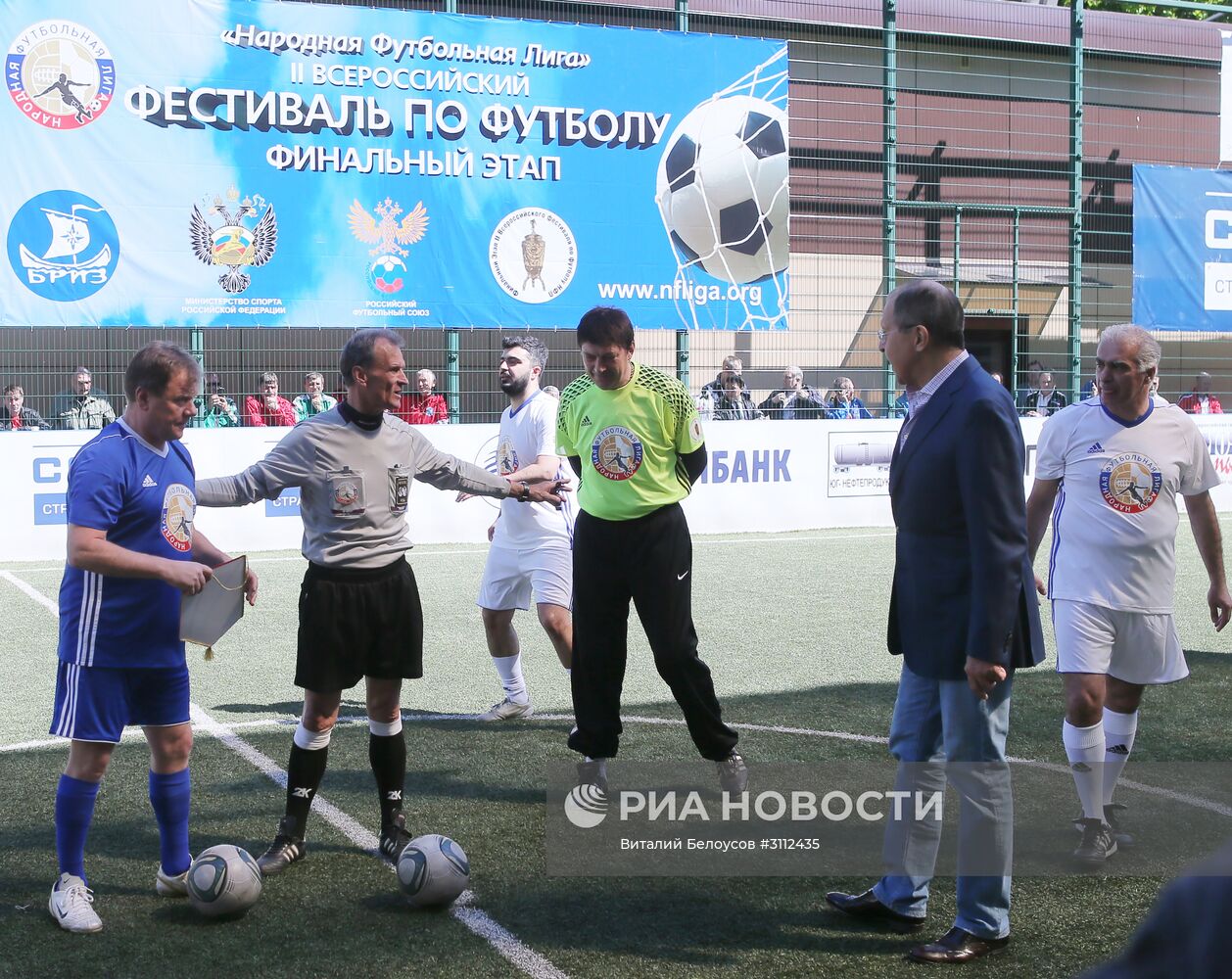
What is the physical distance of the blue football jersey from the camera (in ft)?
13.9

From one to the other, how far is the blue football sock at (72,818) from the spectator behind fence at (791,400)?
13.2m

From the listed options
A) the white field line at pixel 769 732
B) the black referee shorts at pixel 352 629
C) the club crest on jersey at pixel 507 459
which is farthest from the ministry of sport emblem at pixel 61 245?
the black referee shorts at pixel 352 629

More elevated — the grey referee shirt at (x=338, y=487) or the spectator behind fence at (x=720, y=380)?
the spectator behind fence at (x=720, y=380)

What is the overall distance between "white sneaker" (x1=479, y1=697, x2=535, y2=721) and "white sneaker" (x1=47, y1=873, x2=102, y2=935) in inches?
123

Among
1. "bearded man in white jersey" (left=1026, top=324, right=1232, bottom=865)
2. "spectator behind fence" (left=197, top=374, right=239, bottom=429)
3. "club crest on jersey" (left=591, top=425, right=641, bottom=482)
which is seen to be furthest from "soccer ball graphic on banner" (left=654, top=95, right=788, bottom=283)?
"bearded man in white jersey" (left=1026, top=324, right=1232, bottom=865)

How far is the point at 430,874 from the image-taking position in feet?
14.5

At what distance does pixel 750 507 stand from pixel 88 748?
12930 millimetres

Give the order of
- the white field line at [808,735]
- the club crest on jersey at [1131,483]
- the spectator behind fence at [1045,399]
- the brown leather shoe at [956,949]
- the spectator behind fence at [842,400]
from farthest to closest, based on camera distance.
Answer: the spectator behind fence at [1045,399]
the spectator behind fence at [842,400]
the white field line at [808,735]
the club crest on jersey at [1131,483]
the brown leather shoe at [956,949]

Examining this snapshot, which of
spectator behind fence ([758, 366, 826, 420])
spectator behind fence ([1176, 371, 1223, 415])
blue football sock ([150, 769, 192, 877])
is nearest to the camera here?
blue football sock ([150, 769, 192, 877])

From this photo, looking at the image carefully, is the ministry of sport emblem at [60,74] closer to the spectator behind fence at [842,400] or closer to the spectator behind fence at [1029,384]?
the spectator behind fence at [842,400]

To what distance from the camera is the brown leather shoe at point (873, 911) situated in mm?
4289

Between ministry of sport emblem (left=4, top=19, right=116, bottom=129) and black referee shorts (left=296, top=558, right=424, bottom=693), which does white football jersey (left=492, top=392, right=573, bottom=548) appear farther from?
ministry of sport emblem (left=4, top=19, right=116, bottom=129)

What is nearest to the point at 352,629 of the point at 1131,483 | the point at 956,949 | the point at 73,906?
the point at 73,906

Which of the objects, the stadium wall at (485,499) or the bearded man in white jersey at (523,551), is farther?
the stadium wall at (485,499)
